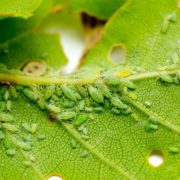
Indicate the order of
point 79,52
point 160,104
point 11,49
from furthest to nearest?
1. point 79,52
2. point 11,49
3. point 160,104

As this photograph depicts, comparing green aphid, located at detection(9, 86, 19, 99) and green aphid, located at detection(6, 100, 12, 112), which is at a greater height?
green aphid, located at detection(9, 86, 19, 99)

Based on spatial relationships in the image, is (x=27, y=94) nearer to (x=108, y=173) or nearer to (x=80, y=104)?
(x=80, y=104)

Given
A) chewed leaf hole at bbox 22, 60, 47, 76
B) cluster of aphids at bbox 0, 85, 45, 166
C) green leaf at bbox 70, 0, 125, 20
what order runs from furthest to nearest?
green leaf at bbox 70, 0, 125, 20 < chewed leaf hole at bbox 22, 60, 47, 76 < cluster of aphids at bbox 0, 85, 45, 166

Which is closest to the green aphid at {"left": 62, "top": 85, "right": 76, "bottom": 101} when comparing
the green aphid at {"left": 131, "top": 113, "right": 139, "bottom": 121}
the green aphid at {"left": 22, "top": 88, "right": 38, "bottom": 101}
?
the green aphid at {"left": 22, "top": 88, "right": 38, "bottom": 101}

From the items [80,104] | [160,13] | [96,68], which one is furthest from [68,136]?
[160,13]

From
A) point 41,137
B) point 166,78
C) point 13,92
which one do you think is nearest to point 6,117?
point 13,92

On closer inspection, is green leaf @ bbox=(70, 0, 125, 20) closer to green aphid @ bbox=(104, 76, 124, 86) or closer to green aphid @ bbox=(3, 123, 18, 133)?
green aphid @ bbox=(104, 76, 124, 86)
